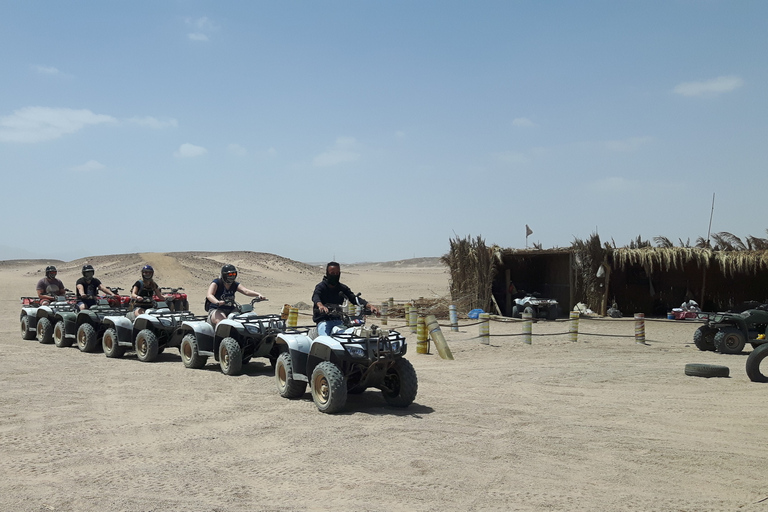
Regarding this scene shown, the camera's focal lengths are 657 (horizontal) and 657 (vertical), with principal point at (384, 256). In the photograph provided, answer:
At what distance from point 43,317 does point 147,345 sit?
16.1 ft

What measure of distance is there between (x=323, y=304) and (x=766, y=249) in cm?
2008

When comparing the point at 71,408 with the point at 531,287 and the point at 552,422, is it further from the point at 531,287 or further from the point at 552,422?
the point at 531,287

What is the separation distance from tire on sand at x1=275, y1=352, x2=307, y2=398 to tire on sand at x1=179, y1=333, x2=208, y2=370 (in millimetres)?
2995

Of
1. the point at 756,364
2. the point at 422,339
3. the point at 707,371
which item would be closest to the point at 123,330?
the point at 422,339

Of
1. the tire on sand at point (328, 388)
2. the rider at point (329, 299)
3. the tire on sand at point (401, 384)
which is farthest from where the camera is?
the rider at point (329, 299)

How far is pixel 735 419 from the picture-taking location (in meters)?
8.03

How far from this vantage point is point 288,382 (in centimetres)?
898

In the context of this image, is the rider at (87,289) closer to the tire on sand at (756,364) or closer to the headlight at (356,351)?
the headlight at (356,351)

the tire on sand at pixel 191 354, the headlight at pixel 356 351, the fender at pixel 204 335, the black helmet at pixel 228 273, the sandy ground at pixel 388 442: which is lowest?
the sandy ground at pixel 388 442

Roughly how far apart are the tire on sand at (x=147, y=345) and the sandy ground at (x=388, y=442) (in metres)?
0.33

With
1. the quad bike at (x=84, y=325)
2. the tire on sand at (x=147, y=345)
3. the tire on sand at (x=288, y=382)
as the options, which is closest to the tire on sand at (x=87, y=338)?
the quad bike at (x=84, y=325)

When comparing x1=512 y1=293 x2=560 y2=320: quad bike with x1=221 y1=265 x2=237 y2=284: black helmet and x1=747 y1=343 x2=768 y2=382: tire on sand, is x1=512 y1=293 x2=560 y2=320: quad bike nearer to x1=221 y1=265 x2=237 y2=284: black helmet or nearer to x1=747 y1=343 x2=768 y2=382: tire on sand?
x1=747 y1=343 x2=768 y2=382: tire on sand

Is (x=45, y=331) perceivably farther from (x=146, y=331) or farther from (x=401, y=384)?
(x=401, y=384)

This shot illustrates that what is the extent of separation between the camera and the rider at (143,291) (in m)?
13.5
